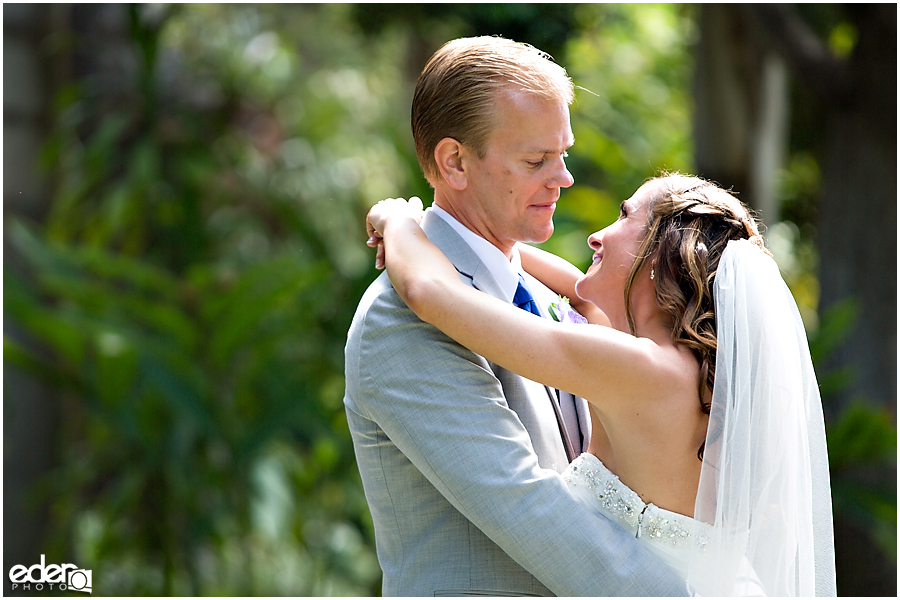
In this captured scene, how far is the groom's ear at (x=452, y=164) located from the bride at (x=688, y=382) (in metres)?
Answer: 0.14

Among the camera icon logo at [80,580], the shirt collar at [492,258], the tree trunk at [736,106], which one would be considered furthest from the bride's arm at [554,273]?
the tree trunk at [736,106]

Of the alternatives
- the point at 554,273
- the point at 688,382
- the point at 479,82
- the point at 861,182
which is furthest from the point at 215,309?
the point at 861,182

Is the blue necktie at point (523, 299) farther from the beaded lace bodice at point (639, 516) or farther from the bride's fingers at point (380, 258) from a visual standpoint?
the beaded lace bodice at point (639, 516)

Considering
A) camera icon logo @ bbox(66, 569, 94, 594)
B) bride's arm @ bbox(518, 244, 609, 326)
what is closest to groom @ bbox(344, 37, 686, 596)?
bride's arm @ bbox(518, 244, 609, 326)

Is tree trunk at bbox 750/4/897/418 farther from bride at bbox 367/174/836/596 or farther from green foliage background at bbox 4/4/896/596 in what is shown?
bride at bbox 367/174/836/596

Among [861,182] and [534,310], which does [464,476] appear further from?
[861,182]

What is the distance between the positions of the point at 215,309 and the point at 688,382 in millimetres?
3573

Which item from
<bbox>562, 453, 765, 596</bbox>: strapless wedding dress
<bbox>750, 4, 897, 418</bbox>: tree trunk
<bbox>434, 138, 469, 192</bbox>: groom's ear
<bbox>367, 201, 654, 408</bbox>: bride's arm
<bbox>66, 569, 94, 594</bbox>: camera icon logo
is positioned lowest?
<bbox>66, 569, 94, 594</bbox>: camera icon logo

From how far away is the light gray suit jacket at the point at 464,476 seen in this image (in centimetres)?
158

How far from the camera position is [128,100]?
19.5 ft

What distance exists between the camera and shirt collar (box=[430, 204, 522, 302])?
1.87 meters

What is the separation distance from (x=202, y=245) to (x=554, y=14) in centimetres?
284

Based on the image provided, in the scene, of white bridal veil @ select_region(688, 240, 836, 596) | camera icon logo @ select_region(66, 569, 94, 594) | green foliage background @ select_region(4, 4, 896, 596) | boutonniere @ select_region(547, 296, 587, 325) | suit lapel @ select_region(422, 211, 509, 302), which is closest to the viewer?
white bridal veil @ select_region(688, 240, 836, 596)

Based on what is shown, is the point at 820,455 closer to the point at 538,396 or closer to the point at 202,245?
the point at 538,396
